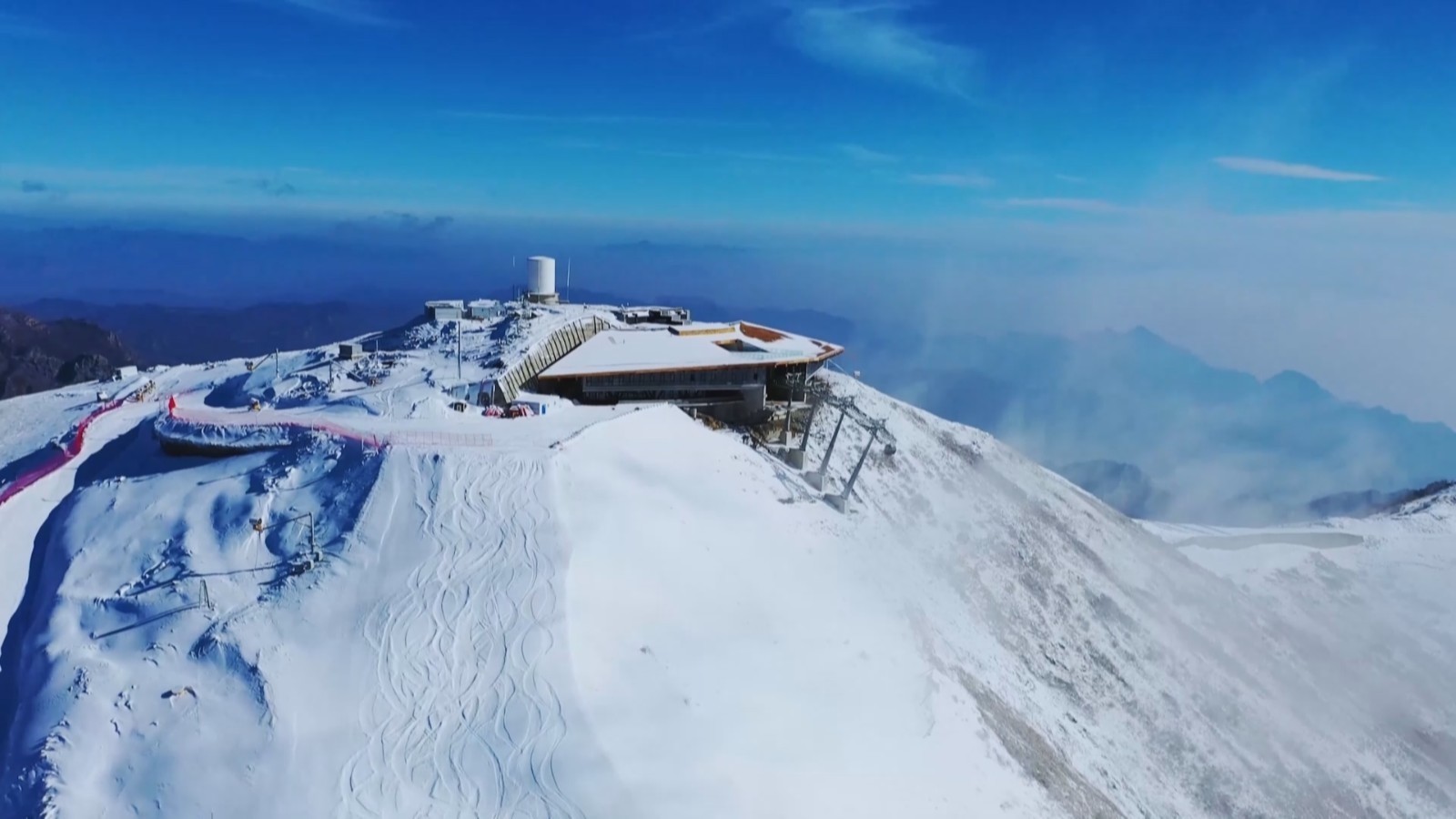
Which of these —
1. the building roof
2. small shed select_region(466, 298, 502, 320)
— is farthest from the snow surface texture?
the building roof

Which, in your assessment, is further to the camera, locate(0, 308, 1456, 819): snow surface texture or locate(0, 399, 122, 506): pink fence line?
locate(0, 399, 122, 506): pink fence line

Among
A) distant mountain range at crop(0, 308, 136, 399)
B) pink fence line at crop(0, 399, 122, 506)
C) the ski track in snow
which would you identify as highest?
the ski track in snow

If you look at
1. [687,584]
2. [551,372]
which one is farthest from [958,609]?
[551,372]

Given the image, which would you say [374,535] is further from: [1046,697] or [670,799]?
[1046,697]

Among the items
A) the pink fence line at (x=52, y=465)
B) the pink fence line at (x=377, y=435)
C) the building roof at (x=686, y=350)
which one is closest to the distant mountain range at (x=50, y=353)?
the pink fence line at (x=52, y=465)

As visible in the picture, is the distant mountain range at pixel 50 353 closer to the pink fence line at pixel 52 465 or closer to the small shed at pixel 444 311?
the small shed at pixel 444 311

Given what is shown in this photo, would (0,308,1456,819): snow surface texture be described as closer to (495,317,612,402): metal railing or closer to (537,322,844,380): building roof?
(495,317,612,402): metal railing

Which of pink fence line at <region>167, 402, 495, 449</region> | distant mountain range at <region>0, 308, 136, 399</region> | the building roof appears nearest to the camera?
pink fence line at <region>167, 402, 495, 449</region>
